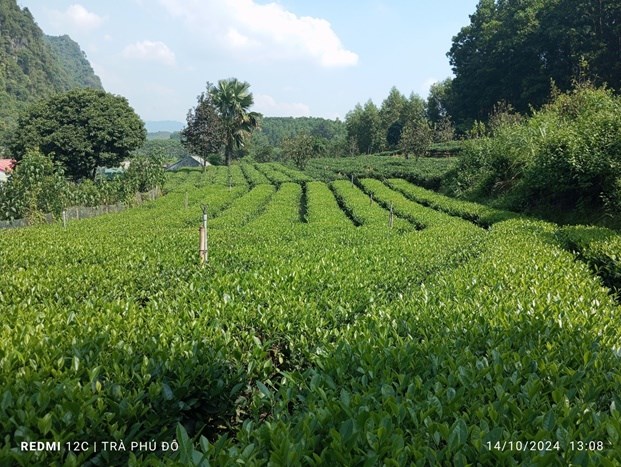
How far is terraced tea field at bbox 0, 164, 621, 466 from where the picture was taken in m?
2.32

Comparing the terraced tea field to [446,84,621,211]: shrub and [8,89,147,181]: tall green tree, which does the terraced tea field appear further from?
[8,89,147,181]: tall green tree

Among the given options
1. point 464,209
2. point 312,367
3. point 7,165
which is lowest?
point 312,367

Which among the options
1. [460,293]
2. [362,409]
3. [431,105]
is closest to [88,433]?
[362,409]

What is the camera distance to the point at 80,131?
40656 millimetres

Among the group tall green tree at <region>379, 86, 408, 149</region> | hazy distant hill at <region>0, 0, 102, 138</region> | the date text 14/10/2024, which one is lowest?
the date text 14/10/2024

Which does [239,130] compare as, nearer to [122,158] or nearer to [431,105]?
[122,158]

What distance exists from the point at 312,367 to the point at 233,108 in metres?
56.2

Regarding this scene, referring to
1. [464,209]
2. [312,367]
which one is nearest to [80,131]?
[464,209]

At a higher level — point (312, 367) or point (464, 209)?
point (464, 209)

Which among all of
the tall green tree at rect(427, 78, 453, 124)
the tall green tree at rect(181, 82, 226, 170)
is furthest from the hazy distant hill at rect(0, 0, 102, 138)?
the tall green tree at rect(427, 78, 453, 124)

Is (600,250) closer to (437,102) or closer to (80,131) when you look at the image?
(80,131)

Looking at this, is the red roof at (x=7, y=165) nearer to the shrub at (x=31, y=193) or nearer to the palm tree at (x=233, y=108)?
the shrub at (x=31, y=193)

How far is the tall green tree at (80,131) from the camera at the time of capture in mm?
39406

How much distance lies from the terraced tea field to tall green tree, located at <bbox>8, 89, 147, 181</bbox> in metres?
37.2
